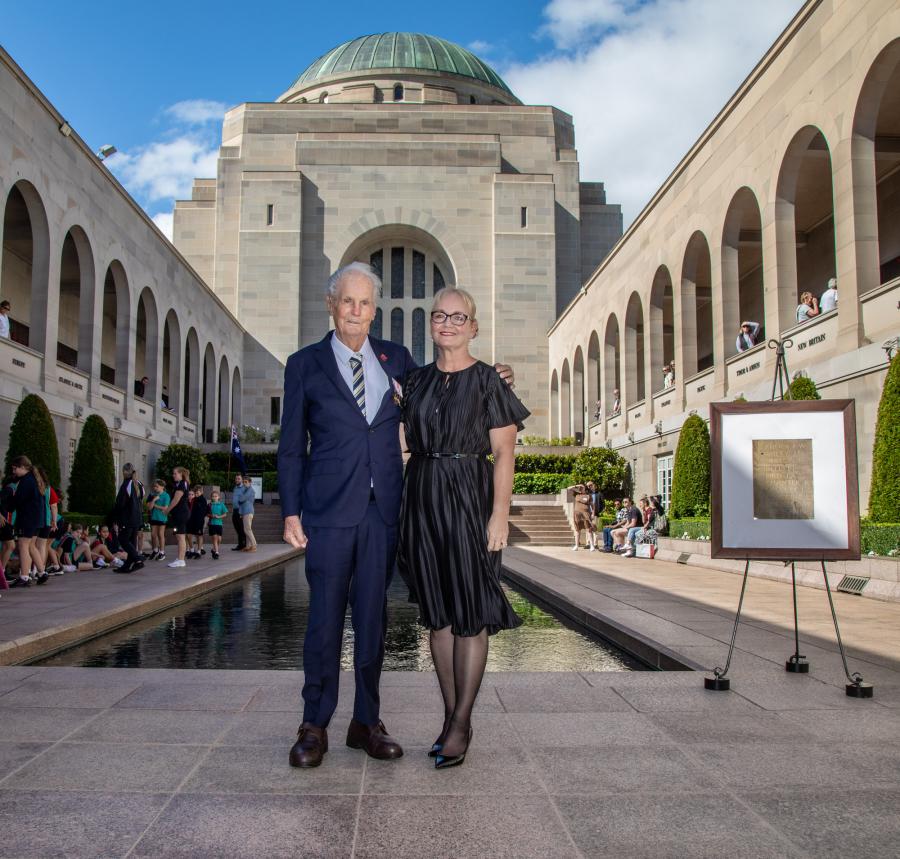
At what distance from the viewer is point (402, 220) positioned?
43.0m

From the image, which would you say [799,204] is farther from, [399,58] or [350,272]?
[399,58]

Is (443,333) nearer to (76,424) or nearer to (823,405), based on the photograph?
(823,405)

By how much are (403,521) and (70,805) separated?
1.69 metres

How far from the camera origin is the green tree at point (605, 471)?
28.6 metres

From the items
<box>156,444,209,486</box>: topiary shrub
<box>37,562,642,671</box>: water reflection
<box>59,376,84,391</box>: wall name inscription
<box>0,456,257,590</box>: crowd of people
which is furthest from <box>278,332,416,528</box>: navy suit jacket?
<box>156,444,209,486</box>: topiary shrub

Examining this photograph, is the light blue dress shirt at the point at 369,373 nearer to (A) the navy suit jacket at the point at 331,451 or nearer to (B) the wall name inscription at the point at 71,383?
(A) the navy suit jacket at the point at 331,451

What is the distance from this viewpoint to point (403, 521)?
12.8 ft

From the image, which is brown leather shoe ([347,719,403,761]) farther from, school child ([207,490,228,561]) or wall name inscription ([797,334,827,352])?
wall name inscription ([797,334,827,352])

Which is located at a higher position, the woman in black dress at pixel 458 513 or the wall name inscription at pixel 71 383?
the wall name inscription at pixel 71 383

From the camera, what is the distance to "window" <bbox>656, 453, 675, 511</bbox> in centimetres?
2511

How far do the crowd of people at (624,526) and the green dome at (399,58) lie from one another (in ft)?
129

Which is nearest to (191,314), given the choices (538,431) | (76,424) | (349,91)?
(76,424)

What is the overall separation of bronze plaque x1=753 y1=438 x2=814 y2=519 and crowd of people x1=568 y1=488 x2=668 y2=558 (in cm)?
1410

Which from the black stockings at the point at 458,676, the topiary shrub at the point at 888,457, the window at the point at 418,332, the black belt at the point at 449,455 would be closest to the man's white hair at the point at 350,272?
the black belt at the point at 449,455
